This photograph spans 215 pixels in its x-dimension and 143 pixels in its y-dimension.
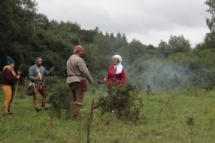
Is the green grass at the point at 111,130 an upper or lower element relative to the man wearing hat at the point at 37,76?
lower

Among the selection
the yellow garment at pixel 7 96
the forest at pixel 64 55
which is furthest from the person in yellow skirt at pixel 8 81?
the forest at pixel 64 55

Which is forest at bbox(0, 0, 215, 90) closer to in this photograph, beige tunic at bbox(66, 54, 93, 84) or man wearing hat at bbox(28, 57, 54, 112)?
man wearing hat at bbox(28, 57, 54, 112)

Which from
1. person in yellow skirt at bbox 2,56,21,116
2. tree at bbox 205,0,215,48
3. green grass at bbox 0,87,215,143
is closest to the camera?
green grass at bbox 0,87,215,143

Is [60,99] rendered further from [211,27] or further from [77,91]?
[211,27]

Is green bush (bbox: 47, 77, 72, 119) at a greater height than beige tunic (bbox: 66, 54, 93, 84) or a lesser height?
lesser

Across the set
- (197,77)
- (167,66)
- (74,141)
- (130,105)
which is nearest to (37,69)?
(130,105)

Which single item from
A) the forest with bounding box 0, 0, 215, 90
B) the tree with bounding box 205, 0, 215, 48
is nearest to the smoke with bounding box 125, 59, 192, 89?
the forest with bounding box 0, 0, 215, 90

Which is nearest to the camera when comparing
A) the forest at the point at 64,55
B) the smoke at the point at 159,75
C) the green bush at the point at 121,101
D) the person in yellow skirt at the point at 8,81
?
the green bush at the point at 121,101

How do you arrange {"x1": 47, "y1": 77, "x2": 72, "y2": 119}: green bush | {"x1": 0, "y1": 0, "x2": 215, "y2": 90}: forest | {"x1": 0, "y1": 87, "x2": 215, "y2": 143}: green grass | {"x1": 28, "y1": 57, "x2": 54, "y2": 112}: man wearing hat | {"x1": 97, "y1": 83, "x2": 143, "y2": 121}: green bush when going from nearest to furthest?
{"x1": 0, "y1": 87, "x2": 215, "y2": 143}: green grass < {"x1": 97, "y1": 83, "x2": 143, "y2": 121}: green bush < {"x1": 47, "y1": 77, "x2": 72, "y2": 119}: green bush < {"x1": 28, "y1": 57, "x2": 54, "y2": 112}: man wearing hat < {"x1": 0, "y1": 0, "x2": 215, "y2": 90}: forest

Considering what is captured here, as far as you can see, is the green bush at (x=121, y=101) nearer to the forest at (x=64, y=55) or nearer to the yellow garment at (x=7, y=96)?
the yellow garment at (x=7, y=96)

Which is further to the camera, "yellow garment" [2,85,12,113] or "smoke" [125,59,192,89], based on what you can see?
"smoke" [125,59,192,89]

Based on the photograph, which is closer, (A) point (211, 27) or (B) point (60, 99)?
(B) point (60, 99)

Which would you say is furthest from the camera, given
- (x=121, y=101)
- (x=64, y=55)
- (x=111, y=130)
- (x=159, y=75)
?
(x=64, y=55)

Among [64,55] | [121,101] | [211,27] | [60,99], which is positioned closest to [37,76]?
[60,99]
